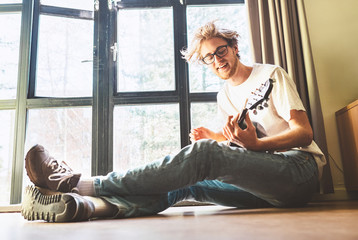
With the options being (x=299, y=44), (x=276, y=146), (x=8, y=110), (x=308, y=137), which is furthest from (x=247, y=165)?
(x=8, y=110)

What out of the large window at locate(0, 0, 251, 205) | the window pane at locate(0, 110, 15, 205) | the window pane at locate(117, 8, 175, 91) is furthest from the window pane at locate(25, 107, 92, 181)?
the window pane at locate(117, 8, 175, 91)

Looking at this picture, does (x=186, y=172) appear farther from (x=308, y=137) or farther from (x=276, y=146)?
(x=308, y=137)

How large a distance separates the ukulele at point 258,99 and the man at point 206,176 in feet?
0.16

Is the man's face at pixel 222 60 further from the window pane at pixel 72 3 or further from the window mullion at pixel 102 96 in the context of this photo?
the window pane at pixel 72 3

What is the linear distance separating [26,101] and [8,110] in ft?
0.54

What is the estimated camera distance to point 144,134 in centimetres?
258

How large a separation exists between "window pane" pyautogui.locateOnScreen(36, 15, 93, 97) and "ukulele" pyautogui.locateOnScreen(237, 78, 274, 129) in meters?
1.47

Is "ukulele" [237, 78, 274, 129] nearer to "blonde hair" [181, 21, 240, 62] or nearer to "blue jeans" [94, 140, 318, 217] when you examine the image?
"blue jeans" [94, 140, 318, 217]

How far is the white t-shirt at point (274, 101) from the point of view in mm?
1535

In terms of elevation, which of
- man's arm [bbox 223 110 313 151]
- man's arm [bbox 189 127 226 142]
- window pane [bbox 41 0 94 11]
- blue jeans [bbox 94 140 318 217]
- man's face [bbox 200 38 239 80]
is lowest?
blue jeans [bbox 94 140 318 217]

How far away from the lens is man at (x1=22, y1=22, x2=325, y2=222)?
1309 millimetres

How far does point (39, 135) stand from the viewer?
2.59m

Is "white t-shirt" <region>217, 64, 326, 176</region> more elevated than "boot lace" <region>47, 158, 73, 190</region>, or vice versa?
"white t-shirt" <region>217, 64, 326, 176</region>

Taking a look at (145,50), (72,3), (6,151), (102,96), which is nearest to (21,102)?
(6,151)
